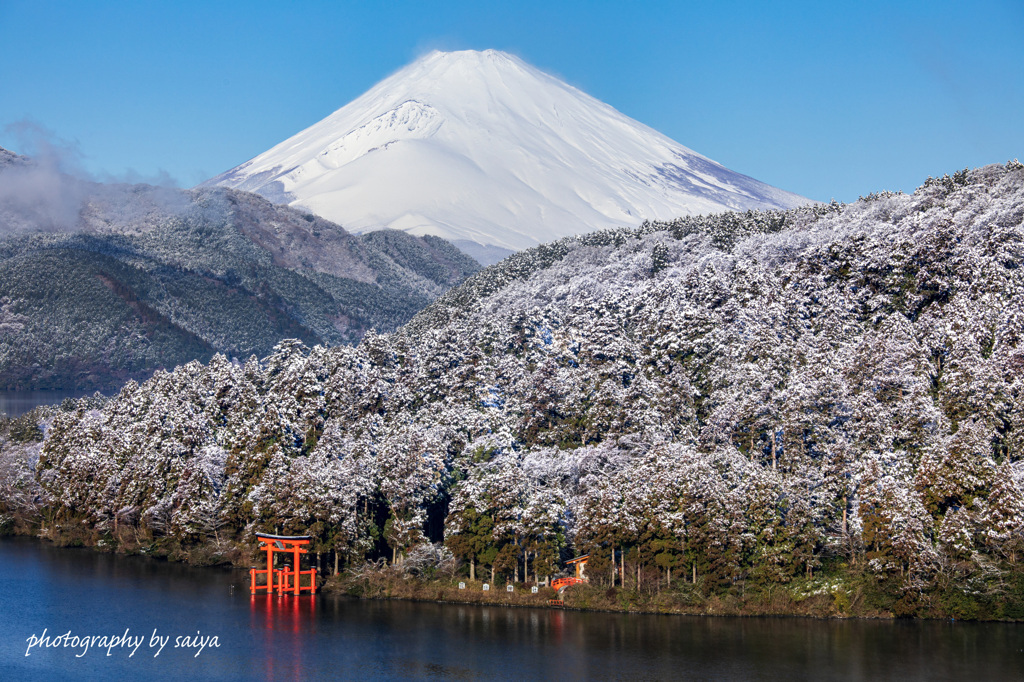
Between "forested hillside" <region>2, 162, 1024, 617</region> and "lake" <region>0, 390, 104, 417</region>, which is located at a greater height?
"lake" <region>0, 390, 104, 417</region>

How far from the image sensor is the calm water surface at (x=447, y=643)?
3509 cm

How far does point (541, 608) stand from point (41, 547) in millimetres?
30265

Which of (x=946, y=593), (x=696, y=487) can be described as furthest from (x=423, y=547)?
(x=946, y=593)

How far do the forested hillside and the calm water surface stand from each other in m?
2.84

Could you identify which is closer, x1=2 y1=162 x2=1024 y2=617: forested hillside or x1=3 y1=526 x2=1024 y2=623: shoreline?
x1=3 y1=526 x2=1024 y2=623: shoreline

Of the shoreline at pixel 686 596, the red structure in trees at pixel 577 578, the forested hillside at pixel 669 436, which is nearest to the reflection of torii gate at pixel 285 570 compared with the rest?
the forested hillside at pixel 669 436

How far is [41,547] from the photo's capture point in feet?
192

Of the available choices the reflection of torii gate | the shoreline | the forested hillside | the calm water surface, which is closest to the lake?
the forested hillside

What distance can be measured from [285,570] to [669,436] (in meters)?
18.9

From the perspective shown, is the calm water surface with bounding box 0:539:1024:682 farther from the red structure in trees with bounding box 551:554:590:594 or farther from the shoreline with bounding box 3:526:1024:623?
the red structure in trees with bounding box 551:554:590:594

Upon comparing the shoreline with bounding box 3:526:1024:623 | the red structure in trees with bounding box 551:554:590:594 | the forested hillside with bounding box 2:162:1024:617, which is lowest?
the shoreline with bounding box 3:526:1024:623

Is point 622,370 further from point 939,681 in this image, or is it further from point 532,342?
point 939,681

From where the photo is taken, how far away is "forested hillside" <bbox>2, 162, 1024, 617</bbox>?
42.6 metres

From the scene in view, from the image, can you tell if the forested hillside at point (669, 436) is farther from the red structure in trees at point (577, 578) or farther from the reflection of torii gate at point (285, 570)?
the reflection of torii gate at point (285, 570)
